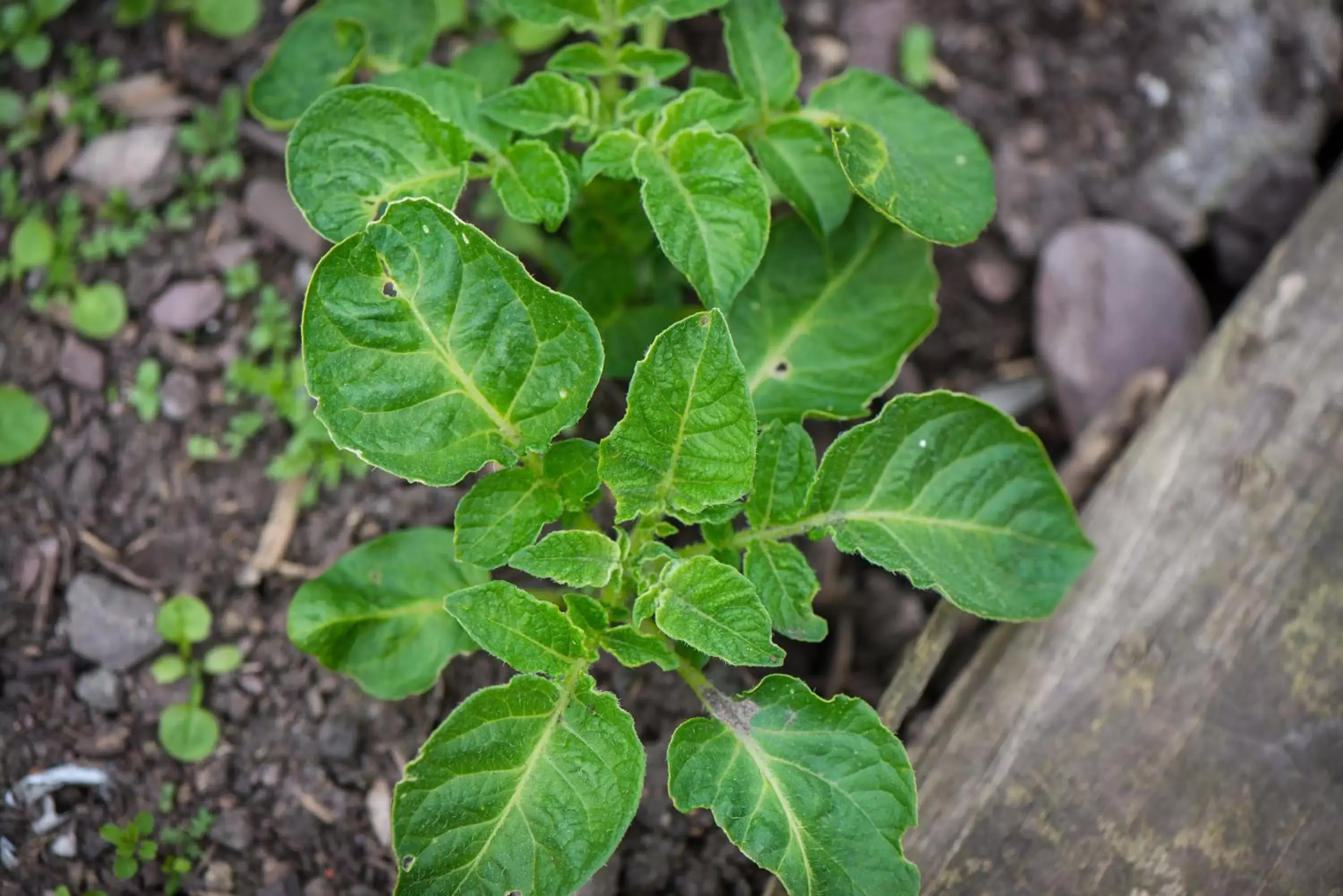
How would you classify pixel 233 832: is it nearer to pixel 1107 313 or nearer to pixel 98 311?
pixel 98 311

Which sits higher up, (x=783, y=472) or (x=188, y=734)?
(x=783, y=472)

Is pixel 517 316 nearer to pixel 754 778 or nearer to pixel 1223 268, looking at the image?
pixel 754 778

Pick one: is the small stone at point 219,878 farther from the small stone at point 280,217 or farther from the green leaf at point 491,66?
the green leaf at point 491,66

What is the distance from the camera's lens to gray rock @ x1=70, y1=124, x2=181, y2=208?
3.13 meters

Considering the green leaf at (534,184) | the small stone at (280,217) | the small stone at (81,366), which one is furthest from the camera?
the small stone at (280,217)

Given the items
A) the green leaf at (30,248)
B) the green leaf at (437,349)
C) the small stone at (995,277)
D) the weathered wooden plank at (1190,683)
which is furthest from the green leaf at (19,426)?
the small stone at (995,277)

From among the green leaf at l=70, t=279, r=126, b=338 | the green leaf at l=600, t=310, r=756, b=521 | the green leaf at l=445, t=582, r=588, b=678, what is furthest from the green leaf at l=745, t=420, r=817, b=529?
the green leaf at l=70, t=279, r=126, b=338

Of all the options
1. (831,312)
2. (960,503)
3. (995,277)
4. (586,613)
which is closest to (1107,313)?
(995,277)

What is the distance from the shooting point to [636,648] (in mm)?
2158

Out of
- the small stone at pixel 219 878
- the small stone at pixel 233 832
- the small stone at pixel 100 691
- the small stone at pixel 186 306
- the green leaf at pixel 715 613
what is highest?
the green leaf at pixel 715 613

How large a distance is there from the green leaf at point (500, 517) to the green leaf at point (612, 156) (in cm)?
64

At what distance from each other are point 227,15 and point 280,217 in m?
0.66

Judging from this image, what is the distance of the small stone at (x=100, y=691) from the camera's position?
275cm

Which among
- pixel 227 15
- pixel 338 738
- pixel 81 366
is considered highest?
pixel 227 15
